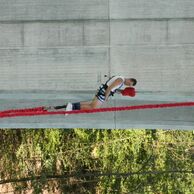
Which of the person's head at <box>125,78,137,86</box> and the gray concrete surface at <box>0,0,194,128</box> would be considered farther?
the gray concrete surface at <box>0,0,194,128</box>

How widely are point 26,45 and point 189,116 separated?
2698mm

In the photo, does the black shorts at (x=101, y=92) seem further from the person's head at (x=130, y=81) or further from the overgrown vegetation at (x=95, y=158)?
the overgrown vegetation at (x=95, y=158)

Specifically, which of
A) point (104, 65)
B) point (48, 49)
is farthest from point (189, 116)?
point (48, 49)

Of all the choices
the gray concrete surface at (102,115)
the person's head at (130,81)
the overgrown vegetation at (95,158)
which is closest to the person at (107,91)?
the person's head at (130,81)

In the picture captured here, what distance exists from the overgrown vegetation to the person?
452 cm

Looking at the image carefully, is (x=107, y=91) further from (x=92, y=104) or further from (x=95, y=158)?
(x=95, y=158)

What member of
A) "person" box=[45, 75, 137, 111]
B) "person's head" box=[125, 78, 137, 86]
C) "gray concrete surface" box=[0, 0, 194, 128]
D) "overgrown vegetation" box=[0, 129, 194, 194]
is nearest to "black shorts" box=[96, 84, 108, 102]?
"person" box=[45, 75, 137, 111]

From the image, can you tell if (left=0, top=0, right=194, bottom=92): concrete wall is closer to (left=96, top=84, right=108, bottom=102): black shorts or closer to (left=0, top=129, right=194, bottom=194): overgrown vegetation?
(left=96, top=84, right=108, bottom=102): black shorts

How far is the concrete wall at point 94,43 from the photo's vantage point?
6445 mm

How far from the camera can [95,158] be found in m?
10.8

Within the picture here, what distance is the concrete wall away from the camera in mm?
6445

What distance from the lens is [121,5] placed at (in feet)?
21.3

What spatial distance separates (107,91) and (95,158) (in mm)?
5026

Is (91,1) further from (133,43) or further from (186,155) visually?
(186,155)
